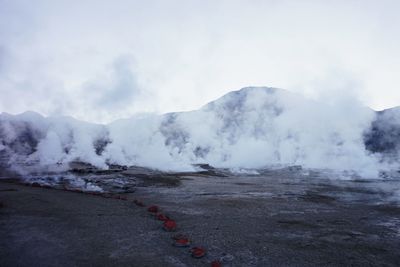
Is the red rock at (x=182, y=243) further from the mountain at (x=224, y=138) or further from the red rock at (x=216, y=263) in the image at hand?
the mountain at (x=224, y=138)

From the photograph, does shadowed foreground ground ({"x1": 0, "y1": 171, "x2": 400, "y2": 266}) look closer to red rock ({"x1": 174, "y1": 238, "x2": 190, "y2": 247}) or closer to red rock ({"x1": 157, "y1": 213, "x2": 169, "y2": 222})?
red rock ({"x1": 174, "y1": 238, "x2": 190, "y2": 247})

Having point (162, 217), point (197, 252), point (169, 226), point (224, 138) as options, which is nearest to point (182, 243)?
point (197, 252)

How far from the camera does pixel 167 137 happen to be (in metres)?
111

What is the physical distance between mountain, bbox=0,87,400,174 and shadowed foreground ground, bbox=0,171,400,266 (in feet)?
140

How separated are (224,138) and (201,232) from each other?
345 feet

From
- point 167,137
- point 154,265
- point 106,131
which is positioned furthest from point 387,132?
point 154,265

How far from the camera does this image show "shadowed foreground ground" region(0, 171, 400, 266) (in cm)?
1244

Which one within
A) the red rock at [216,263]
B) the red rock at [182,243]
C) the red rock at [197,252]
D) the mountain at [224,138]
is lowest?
the red rock at [216,263]

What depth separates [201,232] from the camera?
54.1 ft

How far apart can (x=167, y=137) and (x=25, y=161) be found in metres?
54.8

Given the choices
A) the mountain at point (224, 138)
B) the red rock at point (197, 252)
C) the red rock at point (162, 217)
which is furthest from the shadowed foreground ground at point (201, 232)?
the mountain at point (224, 138)

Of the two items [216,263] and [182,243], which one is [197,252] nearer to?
[216,263]

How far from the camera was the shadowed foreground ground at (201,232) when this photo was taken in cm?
1244

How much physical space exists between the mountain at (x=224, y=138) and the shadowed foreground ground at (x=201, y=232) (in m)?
42.6
